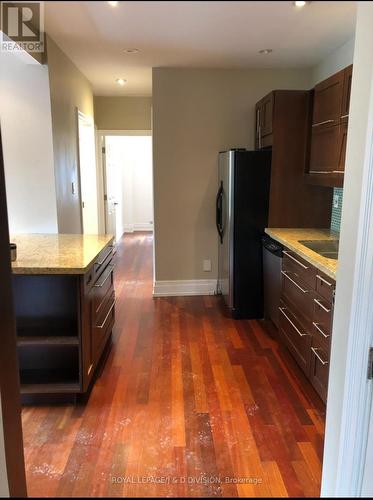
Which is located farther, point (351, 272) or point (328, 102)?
point (328, 102)

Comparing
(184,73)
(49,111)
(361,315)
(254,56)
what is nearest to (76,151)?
(49,111)

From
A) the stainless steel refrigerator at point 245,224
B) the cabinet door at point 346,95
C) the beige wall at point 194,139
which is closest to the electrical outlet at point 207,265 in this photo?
the beige wall at point 194,139

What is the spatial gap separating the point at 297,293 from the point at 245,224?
1096mm

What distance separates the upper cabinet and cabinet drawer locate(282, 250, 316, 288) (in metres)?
0.63

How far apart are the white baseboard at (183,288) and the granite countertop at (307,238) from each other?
126 centimetres

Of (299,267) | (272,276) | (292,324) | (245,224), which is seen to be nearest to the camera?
(299,267)

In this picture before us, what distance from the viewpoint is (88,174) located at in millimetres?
5188

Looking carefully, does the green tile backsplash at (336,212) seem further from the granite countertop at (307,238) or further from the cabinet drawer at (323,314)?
the cabinet drawer at (323,314)

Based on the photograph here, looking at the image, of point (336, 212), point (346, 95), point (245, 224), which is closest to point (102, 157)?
point (245, 224)

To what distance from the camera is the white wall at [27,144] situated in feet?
10.0

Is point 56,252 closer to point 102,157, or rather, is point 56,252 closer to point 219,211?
point 219,211

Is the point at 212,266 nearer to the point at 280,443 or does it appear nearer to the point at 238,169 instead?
the point at 238,169

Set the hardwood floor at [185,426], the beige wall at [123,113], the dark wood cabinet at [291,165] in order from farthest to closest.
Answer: the beige wall at [123,113], the dark wood cabinet at [291,165], the hardwood floor at [185,426]

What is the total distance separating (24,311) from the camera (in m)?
2.39
